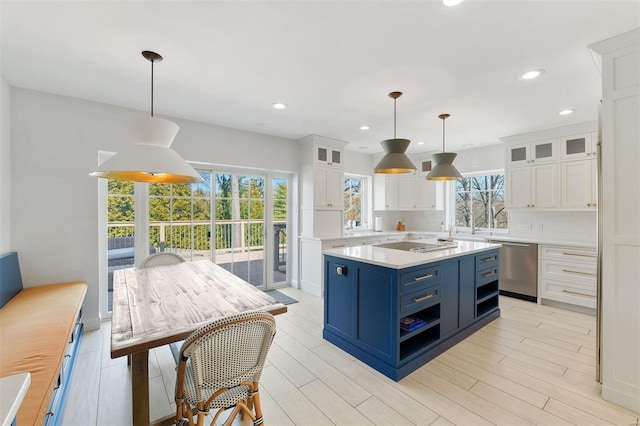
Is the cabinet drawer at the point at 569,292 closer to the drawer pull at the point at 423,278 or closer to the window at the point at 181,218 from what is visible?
the drawer pull at the point at 423,278

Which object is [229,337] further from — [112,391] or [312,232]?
[312,232]

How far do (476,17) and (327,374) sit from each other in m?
2.82

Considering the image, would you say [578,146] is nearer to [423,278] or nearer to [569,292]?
[569,292]

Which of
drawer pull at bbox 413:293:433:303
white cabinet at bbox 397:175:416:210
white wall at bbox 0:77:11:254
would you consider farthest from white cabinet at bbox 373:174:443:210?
white wall at bbox 0:77:11:254

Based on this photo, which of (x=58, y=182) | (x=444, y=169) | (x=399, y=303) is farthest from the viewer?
(x=444, y=169)

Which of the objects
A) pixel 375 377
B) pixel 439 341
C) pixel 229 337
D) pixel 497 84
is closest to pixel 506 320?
pixel 439 341

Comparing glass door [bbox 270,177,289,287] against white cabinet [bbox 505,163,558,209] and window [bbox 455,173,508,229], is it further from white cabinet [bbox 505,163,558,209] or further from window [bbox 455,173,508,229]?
white cabinet [bbox 505,163,558,209]

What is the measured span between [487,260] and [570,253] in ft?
4.74

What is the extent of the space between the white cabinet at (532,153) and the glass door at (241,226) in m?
4.12

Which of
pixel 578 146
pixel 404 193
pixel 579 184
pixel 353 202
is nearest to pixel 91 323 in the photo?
pixel 353 202

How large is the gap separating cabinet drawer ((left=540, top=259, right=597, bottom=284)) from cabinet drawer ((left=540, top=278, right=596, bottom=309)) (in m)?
0.07

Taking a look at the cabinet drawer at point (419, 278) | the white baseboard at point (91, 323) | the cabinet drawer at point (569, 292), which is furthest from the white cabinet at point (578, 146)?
the white baseboard at point (91, 323)

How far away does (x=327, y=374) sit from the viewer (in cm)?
238

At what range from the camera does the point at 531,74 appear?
2500 mm
